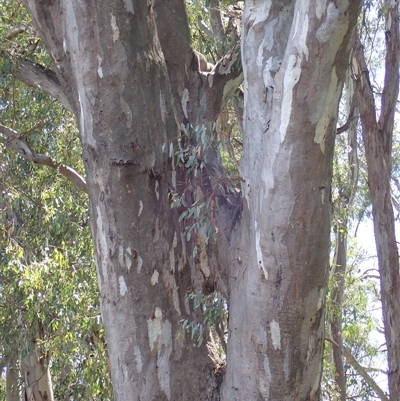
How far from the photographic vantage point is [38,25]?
102 inches

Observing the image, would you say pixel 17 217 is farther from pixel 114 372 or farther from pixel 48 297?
pixel 114 372

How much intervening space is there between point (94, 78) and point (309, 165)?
0.95m

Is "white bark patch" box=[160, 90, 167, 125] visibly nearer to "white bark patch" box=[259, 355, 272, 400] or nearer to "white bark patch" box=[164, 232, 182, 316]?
"white bark patch" box=[164, 232, 182, 316]

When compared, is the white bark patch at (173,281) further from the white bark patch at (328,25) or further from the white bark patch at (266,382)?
the white bark patch at (328,25)

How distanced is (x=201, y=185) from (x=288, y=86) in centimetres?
76

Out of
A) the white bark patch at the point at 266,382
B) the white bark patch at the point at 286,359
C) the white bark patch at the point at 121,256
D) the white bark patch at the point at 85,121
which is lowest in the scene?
the white bark patch at the point at 266,382

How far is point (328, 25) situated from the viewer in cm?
167

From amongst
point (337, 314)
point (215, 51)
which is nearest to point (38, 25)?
point (215, 51)

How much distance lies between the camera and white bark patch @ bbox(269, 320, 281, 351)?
74.3 inches

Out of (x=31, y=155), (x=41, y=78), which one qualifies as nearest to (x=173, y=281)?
(x=41, y=78)

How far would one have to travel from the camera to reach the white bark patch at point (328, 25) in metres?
1.65

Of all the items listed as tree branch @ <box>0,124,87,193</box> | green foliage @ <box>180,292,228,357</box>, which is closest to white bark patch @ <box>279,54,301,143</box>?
green foliage @ <box>180,292,228,357</box>

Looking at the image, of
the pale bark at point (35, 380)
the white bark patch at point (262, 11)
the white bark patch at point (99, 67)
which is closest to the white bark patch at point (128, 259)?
the white bark patch at point (99, 67)

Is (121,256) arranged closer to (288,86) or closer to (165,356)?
(165,356)
